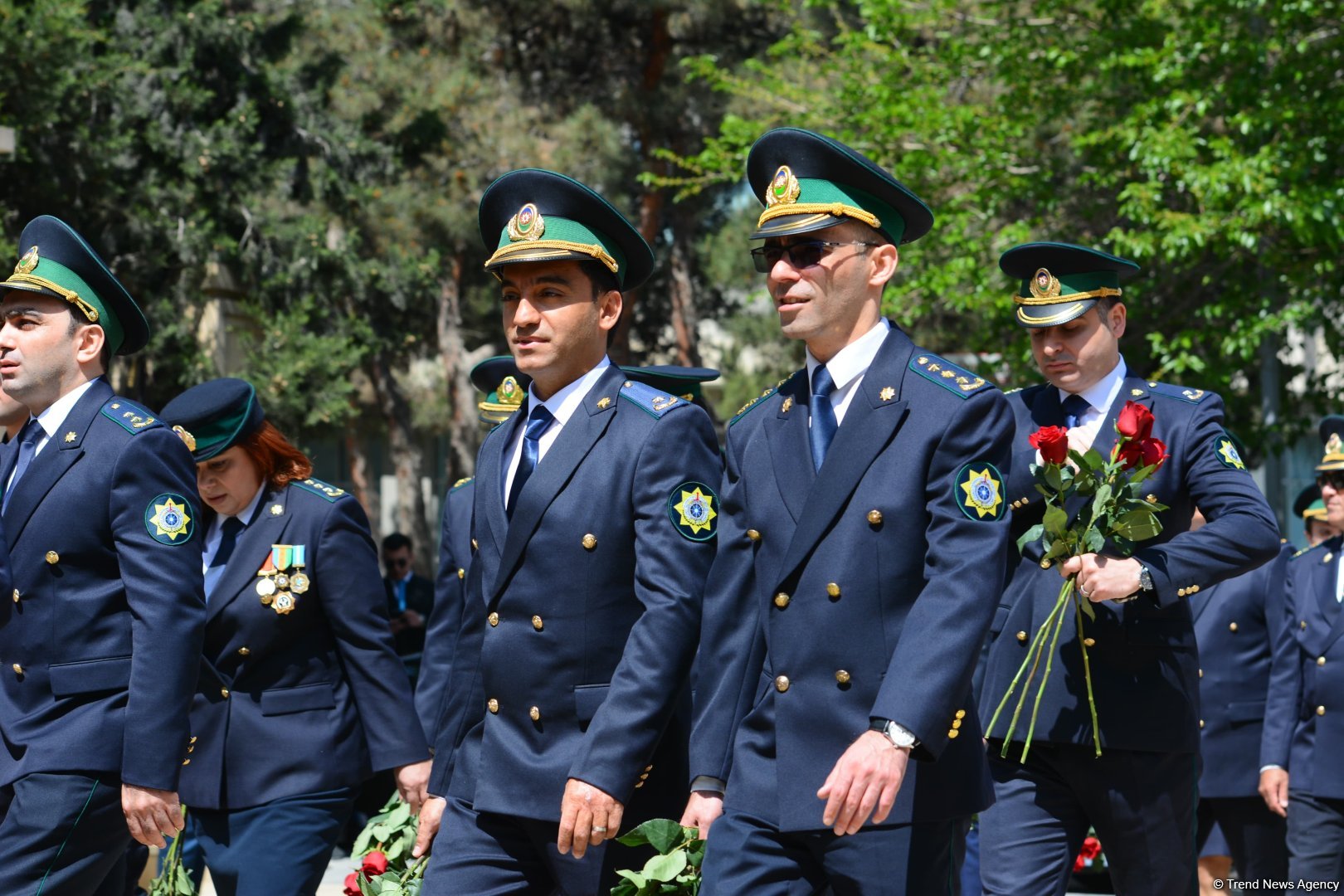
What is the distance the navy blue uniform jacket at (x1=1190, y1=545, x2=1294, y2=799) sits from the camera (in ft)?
28.6

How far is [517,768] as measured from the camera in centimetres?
450

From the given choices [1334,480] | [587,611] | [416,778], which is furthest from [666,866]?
[1334,480]

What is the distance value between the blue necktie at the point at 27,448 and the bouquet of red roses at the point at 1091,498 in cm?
288

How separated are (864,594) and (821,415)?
48cm

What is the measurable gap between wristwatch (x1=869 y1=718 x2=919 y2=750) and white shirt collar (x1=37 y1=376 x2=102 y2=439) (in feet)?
9.00

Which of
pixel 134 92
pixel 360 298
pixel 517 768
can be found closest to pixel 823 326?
pixel 517 768

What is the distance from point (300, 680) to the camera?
238 inches

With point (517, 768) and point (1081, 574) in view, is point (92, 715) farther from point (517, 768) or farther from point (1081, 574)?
point (1081, 574)

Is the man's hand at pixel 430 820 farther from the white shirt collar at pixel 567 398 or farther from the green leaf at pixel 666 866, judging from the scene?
the white shirt collar at pixel 567 398

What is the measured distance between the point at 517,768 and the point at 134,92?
14197 millimetres

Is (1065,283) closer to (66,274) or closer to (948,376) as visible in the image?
(948,376)

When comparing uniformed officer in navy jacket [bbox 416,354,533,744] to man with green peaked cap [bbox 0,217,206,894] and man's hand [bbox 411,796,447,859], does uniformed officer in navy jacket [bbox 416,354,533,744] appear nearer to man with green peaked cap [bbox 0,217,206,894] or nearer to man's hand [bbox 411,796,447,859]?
man's hand [bbox 411,796,447,859]

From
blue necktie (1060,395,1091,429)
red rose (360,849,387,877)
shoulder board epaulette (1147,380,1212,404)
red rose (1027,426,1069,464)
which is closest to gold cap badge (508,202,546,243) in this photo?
red rose (1027,426,1069,464)

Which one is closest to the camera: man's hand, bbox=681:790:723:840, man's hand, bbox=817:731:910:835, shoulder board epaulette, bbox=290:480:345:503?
man's hand, bbox=817:731:910:835
